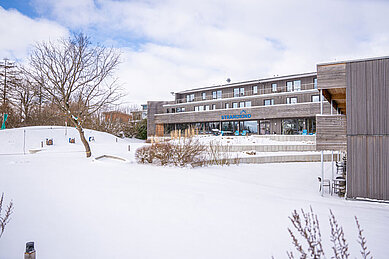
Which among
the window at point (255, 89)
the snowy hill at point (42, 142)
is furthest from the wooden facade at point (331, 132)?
the window at point (255, 89)

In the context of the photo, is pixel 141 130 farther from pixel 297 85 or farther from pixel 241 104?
pixel 297 85

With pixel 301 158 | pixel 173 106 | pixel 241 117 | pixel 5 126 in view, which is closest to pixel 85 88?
pixel 301 158

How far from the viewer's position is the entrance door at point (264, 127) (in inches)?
1177

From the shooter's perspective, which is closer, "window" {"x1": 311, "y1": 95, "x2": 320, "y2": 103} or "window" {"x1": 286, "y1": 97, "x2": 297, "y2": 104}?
"window" {"x1": 311, "y1": 95, "x2": 320, "y2": 103}

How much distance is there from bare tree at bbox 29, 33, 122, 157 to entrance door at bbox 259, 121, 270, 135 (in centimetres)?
2068

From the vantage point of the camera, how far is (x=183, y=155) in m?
13.1

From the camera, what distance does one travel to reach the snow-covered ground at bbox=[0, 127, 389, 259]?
4.38 metres

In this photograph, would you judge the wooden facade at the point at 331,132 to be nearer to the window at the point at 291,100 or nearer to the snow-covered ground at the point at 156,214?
the snow-covered ground at the point at 156,214

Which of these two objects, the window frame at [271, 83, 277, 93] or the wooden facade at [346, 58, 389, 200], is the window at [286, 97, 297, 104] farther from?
the wooden facade at [346, 58, 389, 200]

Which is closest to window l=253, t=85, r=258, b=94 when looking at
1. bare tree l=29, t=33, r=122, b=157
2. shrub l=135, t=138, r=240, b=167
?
shrub l=135, t=138, r=240, b=167

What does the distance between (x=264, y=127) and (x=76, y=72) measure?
22735 millimetres

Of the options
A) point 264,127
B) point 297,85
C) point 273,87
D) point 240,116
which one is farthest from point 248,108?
point 297,85

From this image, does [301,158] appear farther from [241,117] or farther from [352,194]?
[241,117]

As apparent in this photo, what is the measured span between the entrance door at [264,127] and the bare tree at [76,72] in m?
20.7
